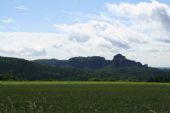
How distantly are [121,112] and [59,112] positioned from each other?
387 cm

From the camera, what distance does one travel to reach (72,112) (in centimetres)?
2848

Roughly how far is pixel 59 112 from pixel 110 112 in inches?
129

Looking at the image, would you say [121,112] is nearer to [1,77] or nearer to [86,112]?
[86,112]

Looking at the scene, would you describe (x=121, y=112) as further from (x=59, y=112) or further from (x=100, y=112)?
(x=59, y=112)

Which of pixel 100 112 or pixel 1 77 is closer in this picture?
pixel 100 112

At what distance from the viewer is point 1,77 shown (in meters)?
181

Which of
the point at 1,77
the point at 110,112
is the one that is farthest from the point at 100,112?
the point at 1,77

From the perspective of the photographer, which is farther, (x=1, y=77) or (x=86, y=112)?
(x=1, y=77)

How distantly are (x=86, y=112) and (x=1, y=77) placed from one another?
515 ft

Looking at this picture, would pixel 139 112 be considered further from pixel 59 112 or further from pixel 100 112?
pixel 59 112

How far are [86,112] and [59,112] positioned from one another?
64.4 inches

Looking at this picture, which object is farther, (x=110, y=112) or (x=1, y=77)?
(x=1, y=77)

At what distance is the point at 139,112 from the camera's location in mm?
29312

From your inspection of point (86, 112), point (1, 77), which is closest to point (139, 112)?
point (86, 112)
